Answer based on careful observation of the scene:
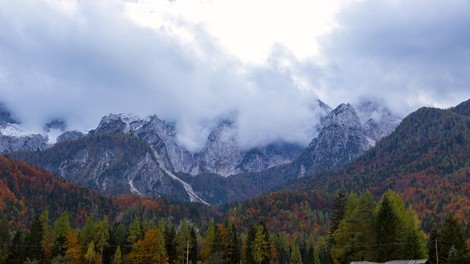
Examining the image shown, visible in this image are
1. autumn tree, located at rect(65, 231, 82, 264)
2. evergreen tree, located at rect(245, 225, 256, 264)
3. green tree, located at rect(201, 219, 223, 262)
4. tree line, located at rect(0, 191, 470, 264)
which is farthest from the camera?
green tree, located at rect(201, 219, 223, 262)

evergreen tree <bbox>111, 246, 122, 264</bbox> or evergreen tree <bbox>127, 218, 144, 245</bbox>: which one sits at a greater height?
evergreen tree <bbox>127, 218, 144, 245</bbox>

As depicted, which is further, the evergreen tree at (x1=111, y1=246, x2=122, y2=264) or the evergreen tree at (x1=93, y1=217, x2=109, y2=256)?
→ the evergreen tree at (x1=93, y1=217, x2=109, y2=256)

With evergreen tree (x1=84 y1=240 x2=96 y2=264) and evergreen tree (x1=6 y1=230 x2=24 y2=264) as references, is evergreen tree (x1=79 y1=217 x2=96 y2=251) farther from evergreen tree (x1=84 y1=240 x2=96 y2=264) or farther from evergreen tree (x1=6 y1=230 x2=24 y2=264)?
evergreen tree (x1=6 y1=230 x2=24 y2=264)

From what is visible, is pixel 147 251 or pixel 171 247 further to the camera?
pixel 171 247

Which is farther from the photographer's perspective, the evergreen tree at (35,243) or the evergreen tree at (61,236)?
the evergreen tree at (61,236)

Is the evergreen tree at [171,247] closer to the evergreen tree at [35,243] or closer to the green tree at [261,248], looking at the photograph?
the green tree at [261,248]

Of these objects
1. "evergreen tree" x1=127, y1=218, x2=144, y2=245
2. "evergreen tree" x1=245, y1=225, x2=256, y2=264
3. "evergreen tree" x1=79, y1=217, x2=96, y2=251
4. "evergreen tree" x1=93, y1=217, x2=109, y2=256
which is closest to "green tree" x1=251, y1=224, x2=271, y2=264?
"evergreen tree" x1=245, y1=225, x2=256, y2=264

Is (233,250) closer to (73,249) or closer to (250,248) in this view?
(250,248)


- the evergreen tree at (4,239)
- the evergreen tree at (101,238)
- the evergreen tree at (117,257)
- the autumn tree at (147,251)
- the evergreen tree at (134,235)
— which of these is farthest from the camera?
the evergreen tree at (134,235)

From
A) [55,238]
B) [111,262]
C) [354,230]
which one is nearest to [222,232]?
[111,262]

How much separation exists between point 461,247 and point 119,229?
3677 inches

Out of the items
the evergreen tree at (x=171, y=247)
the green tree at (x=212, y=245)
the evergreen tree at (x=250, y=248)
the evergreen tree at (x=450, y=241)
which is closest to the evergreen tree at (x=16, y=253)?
the evergreen tree at (x=171, y=247)

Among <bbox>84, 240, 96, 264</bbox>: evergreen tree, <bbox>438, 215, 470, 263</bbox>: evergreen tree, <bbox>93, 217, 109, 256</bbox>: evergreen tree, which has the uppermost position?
<bbox>93, 217, 109, 256</bbox>: evergreen tree

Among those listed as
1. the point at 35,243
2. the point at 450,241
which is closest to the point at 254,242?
the point at 35,243
